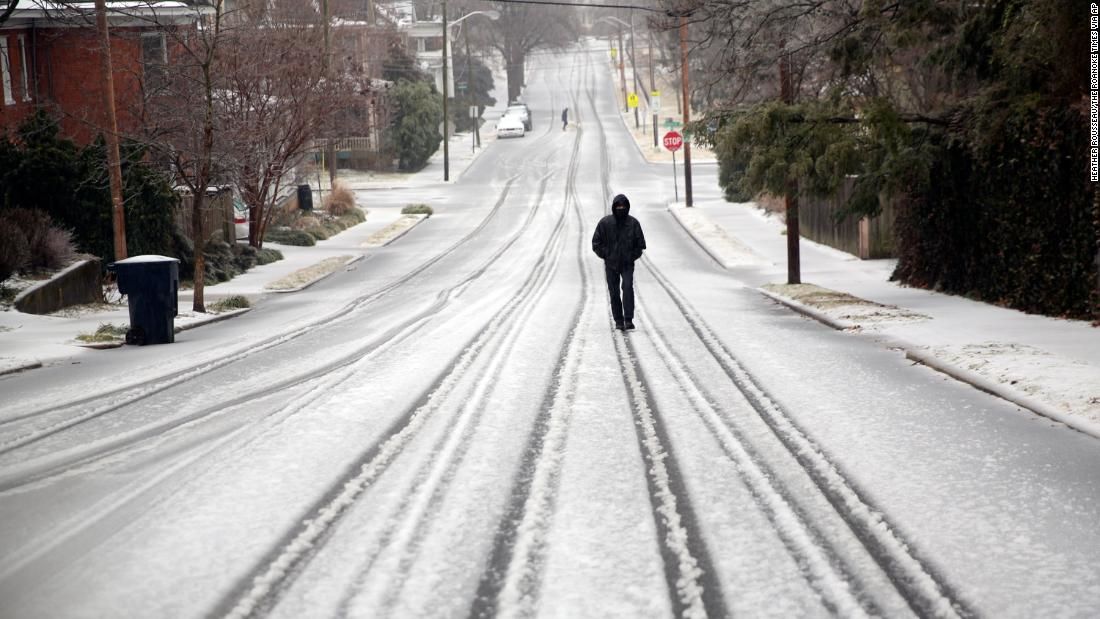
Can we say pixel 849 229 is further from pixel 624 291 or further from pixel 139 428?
pixel 139 428

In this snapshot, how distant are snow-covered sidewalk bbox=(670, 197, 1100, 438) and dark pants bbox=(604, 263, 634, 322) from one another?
286cm

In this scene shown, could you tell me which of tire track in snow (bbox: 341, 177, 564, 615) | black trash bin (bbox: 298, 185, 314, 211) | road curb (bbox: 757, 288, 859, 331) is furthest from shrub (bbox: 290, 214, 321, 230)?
tire track in snow (bbox: 341, 177, 564, 615)

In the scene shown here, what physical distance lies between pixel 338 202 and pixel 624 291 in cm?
3112

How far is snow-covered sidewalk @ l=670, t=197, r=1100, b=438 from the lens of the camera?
33.1 feet

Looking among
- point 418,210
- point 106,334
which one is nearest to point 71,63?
point 418,210

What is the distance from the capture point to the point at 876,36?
19250 mm

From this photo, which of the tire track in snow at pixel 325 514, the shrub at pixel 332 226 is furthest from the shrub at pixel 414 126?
Result: the tire track in snow at pixel 325 514

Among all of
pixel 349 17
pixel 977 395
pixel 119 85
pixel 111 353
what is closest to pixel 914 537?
pixel 977 395

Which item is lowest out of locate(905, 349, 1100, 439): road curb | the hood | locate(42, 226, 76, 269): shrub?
locate(905, 349, 1100, 439): road curb

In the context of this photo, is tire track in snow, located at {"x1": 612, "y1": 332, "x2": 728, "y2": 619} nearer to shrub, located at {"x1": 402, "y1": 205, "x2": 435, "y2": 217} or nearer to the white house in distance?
shrub, located at {"x1": 402, "y1": 205, "x2": 435, "y2": 217}

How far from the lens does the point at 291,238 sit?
37375 mm

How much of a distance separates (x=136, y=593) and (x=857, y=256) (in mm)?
26072

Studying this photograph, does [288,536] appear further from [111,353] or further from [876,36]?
[876,36]

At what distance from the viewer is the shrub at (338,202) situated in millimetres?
45062
